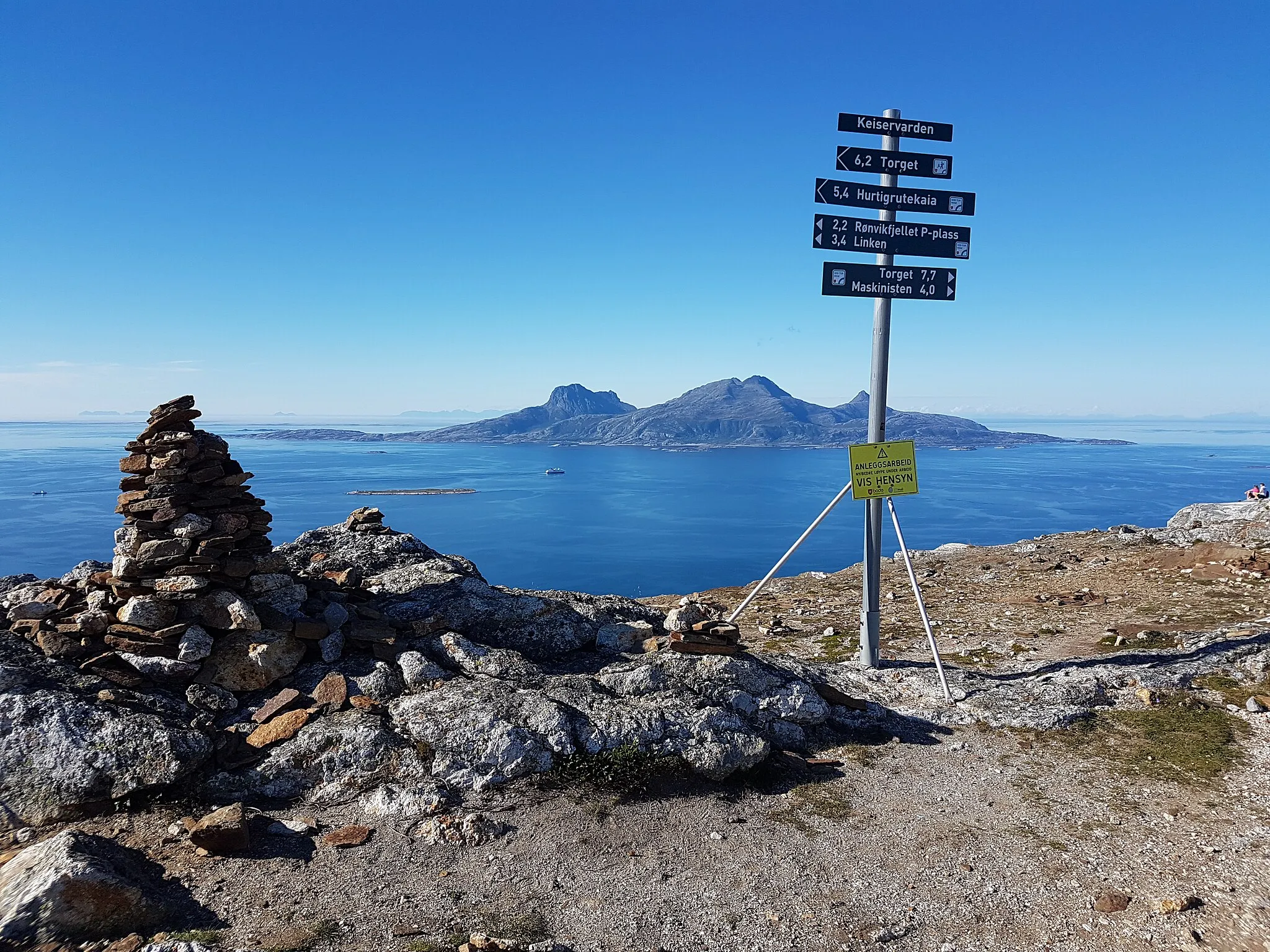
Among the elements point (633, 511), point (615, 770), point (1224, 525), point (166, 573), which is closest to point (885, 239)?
point (615, 770)

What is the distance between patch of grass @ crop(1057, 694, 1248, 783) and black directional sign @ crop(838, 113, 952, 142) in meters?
8.46

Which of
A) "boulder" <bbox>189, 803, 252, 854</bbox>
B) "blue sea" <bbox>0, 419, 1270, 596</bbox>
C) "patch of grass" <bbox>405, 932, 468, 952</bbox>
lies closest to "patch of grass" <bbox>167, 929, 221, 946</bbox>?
"boulder" <bbox>189, 803, 252, 854</bbox>

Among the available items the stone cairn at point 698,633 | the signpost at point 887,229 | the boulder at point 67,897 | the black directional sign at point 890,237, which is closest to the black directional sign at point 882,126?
the signpost at point 887,229

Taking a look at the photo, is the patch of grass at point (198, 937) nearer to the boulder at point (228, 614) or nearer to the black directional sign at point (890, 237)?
the boulder at point (228, 614)

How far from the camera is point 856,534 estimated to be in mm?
91188

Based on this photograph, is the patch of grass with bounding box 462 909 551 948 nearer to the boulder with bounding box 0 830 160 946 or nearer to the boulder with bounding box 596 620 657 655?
the boulder with bounding box 0 830 160 946

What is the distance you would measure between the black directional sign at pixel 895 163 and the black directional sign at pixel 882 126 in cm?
30

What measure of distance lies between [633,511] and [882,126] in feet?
337

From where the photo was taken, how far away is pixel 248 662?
775 centimetres

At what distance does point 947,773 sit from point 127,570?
9343 millimetres

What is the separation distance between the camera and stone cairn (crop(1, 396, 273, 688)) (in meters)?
7.47

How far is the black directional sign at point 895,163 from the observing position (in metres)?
10.3

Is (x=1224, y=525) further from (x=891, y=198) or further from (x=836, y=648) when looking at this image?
(x=891, y=198)

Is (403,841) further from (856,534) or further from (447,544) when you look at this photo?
(856,534)
